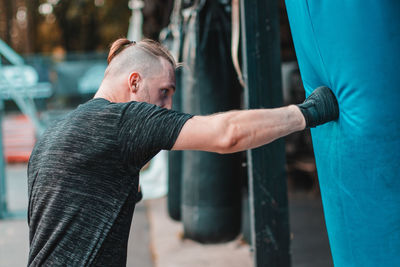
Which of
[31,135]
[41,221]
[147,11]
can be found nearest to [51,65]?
[31,135]

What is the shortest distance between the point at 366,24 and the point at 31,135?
47.3 feet

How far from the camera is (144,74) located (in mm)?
1627

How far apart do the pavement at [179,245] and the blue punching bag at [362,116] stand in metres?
2.76

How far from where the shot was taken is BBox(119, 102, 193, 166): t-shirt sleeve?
1.38 m

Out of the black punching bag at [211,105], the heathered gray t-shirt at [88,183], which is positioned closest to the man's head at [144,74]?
the heathered gray t-shirt at [88,183]

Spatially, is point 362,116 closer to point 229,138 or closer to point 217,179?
point 229,138

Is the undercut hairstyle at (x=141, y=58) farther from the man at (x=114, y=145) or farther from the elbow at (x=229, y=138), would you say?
the elbow at (x=229, y=138)

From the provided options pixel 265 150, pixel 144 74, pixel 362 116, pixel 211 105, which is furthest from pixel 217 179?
pixel 362 116

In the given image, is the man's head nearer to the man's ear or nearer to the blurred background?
the man's ear

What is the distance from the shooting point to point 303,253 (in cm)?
464

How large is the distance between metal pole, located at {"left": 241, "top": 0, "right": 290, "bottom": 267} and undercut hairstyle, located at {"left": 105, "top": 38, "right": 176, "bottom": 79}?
1.32 m

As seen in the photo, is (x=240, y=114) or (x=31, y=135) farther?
(x=31, y=135)

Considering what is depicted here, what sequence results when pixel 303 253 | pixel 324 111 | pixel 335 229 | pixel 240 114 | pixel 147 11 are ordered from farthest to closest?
pixel 147 11
pixel 303 253
pixel 335 229
pixel 324 111
pixel 240 114

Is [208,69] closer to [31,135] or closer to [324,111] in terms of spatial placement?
[324,111]
